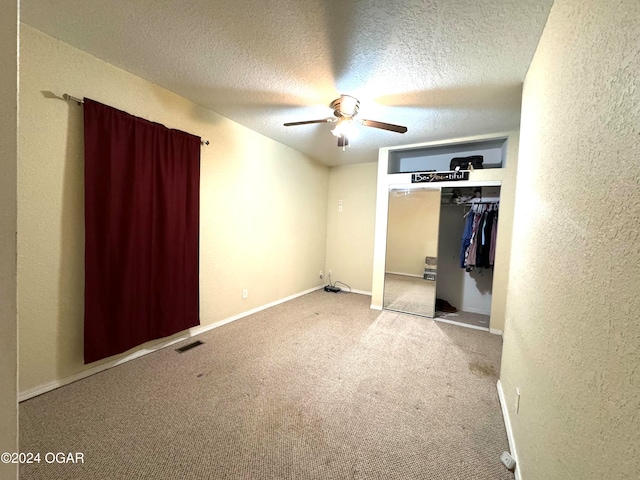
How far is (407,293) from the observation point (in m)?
3.82

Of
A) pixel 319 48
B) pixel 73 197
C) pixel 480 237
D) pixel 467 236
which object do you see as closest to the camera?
pixel 319 48

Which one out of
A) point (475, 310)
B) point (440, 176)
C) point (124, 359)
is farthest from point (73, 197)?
point (475, 310)

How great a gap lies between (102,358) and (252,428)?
4.78ft

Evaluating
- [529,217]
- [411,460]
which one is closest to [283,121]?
[529,217]

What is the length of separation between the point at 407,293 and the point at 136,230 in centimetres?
354

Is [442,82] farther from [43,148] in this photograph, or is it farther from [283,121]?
[43,148]

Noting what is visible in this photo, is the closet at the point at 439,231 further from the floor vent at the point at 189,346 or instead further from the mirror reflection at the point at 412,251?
the floor vent at the point at 189,346

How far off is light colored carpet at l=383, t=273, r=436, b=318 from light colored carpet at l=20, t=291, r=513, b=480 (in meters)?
1.00

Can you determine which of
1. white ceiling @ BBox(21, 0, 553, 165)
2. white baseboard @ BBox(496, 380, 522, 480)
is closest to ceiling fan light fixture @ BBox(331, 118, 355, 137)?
white ceiling @ BBox(21, 0, 553, 165)

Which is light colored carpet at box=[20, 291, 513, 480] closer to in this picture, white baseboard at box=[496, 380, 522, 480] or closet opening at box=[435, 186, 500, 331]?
white baseboard at box=[496, 380, 522, 480]

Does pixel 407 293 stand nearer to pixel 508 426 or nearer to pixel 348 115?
pixel 508 426

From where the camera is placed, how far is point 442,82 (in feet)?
6.59

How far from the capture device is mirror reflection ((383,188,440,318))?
11.6ft

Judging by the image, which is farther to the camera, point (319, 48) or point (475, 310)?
point (475, 310)
